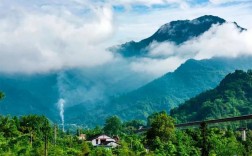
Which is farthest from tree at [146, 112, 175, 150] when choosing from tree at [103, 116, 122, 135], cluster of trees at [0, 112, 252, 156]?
tree at [103, 116, 122, 135]

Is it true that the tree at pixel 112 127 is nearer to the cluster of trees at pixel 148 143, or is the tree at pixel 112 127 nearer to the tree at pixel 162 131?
the cluster of trees at pixel 148 143

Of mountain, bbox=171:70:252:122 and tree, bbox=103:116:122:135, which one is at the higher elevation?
mountain, bbox=171:70:252:122

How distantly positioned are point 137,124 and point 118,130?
28.1 metres

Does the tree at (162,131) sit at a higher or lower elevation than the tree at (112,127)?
lower

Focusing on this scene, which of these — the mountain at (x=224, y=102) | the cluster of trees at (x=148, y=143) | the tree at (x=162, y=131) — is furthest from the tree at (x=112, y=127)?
the tree at (x=162, y=131)

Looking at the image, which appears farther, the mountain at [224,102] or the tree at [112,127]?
the mountain at [224,102]

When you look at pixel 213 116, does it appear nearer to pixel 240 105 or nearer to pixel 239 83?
pixel 240 105

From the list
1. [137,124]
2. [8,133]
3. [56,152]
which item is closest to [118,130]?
[137,124]

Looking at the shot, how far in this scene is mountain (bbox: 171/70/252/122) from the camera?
155m

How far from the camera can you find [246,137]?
171 ft

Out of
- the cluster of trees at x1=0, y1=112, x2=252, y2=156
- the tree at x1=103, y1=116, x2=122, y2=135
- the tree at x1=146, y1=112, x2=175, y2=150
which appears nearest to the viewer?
the cluster of trees at x1=0, y1=112, x2=252, y2=156

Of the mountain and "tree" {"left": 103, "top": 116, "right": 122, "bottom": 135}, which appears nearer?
"tree" {"left": 103, "top": 116, "right": 122, "bottom": 135}

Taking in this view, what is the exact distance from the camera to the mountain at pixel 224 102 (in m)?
155

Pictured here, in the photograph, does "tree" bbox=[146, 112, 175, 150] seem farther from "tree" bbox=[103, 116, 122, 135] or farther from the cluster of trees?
"tree" bbox=[103, 116, 122, 135]
